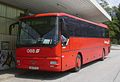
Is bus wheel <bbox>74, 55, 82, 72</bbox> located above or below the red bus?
below

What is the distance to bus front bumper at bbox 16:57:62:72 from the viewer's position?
41.5ft

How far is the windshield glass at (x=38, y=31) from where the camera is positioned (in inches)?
506

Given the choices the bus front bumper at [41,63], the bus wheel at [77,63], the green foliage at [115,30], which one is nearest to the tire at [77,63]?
the bus wheel at [77,63]

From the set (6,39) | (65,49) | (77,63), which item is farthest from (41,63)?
(6,39)

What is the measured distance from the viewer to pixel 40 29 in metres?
13.3

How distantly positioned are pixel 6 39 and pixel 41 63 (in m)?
3.81

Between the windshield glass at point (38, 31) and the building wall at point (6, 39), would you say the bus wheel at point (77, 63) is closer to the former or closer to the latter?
the windshield glass at point (38, 31)

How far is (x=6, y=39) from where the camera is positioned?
52.1 feet

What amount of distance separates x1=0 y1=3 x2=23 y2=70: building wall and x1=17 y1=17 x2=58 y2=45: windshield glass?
215 cm

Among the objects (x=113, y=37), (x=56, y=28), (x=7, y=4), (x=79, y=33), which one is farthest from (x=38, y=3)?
(x=113, y=37)

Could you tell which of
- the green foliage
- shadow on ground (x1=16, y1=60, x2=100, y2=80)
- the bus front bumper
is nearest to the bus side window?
the bus front bumper

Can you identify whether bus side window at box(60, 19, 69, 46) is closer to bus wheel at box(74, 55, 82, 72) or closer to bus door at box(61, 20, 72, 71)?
bus door at box(61, 20, 72, 71)

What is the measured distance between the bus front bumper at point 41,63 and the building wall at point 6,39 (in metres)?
2.30

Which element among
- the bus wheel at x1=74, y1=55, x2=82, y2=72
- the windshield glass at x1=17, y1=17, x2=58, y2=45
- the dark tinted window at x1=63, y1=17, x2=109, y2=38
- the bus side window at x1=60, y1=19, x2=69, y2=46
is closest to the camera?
the windshield glass at x1=17, y1=17, x2=58, y2=45
